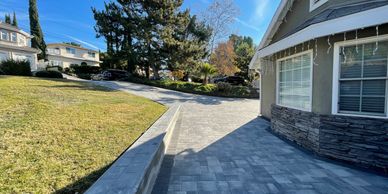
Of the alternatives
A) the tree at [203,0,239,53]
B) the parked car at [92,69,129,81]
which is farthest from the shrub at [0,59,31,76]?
the tree at [203,0,239,53]

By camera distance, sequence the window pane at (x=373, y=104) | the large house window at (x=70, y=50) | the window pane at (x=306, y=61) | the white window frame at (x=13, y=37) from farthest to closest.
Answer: the large house window at (x=70, y=50) < the white window frame at (x=13, y=37) < the window pane at (x=306, y=61) < the window pane at (x=373, y=104)

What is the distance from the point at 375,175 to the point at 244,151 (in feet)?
8.25

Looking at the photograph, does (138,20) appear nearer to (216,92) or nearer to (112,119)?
(216,92)

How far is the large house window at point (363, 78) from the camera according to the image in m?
4.17

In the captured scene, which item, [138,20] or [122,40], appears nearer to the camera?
[138,20]

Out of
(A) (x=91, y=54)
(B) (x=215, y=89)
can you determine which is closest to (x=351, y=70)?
(B) (x=215, y=89)

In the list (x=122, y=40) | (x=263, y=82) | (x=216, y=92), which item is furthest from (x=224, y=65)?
(x=263, y=82)

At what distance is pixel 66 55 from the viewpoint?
40.2 metres

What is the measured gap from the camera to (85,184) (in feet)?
9.31

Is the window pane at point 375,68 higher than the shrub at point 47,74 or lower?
lower

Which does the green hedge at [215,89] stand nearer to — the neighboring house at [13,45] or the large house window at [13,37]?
the neighboring house at [13,45]

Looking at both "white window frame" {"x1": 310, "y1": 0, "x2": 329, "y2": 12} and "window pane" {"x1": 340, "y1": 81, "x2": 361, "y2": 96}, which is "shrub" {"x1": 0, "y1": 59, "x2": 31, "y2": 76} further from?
"window pane" {"x1": 340, "y1": 81, "x2": 361, "y2": 96}

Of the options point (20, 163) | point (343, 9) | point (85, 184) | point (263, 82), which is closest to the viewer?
point (85, 184)

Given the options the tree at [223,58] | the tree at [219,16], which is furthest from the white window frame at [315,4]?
the tree at [223,58]
